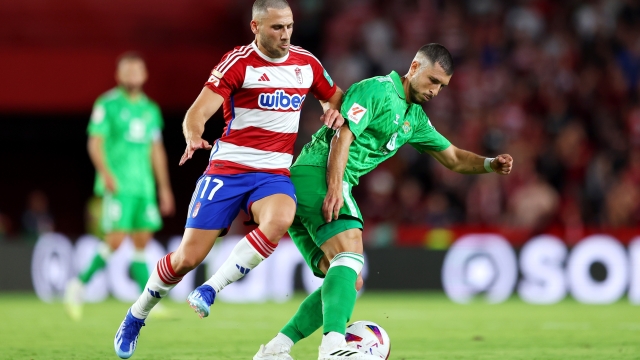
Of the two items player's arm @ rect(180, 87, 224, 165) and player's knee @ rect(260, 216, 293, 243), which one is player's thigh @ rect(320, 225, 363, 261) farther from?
player's arm @ rect(180, 87, 224, 165)

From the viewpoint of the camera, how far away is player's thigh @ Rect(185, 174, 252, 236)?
5.79 meters

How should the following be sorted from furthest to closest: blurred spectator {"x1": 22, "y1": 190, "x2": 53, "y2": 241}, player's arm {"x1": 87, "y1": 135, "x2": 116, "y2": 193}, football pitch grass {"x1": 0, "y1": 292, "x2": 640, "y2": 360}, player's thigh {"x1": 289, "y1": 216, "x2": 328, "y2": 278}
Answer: blurred spectator {"x1": 22, "y1": 190, "x2": 53, "y2": 241}, player's arm {"x1": 87, "y1": 135, "x2": 116, "y2": 193}, football pitch grass {"x1": 0, "y1": 292, "x2": 640, "y2": 360}, player's thigh {"x1": 289, "y1": 216, "x2": 328, "y2": 278}

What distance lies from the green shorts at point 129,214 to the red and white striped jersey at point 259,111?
415 cm

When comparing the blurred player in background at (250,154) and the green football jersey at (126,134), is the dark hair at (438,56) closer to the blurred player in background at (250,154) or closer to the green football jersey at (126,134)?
the blurred player in background at (250,154)

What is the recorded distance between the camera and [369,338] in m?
5.62

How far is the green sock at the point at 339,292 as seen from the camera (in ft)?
17.7

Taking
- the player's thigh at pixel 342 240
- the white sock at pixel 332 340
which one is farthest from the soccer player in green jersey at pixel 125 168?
the white sock at pixel 332 340

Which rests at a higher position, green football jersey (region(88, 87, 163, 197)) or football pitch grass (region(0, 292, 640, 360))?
green football jersey (region(88, 87, 163, 197))

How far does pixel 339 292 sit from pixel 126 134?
5.22 meters

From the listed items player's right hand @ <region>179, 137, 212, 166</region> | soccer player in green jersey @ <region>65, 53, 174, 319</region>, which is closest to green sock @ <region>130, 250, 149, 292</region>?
soccer player in green jersey @ <region>65, 53, 174, 319</region>

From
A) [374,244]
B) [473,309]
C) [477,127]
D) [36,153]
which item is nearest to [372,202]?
[374,244]

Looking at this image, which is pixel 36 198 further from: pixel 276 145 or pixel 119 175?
pixel 276 145

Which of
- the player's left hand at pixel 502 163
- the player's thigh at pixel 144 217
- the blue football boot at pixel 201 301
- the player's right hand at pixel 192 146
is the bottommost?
the blue football boot at pixel 201 301

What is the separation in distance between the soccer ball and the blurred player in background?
647 millimetres
